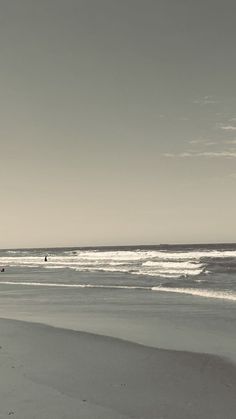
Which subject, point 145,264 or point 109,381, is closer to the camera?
point 109,381

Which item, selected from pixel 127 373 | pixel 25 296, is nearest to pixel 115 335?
pixel 127 373

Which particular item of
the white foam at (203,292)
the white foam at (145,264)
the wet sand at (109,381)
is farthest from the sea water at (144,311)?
the white foam at (145,264)

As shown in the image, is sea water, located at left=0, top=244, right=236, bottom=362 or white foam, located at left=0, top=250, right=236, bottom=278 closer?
sea water, located at left=0, top=244, right=236, bottom=362

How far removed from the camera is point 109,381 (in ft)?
27.4

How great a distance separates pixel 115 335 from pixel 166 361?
3.20 meters

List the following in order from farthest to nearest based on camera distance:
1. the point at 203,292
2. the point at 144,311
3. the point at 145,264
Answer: the point at 145,264
the point at 203,292
the point at 144,311

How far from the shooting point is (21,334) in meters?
13.2

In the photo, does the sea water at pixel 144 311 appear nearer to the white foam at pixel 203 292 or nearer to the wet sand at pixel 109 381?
the white foam at pixel 203 292

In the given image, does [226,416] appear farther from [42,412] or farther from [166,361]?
[166,361]

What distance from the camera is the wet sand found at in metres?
6.75

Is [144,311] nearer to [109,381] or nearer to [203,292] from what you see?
[203,292]

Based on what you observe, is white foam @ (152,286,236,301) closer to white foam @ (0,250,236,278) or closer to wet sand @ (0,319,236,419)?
white foam @ (0,250,236,278)

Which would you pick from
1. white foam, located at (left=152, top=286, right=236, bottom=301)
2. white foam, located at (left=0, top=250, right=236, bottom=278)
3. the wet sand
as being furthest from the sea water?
white foam, located at (left=0, top=250, right=236, bottom=278)

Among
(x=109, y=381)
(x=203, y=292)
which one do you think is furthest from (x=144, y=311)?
(x=109, y=381)
